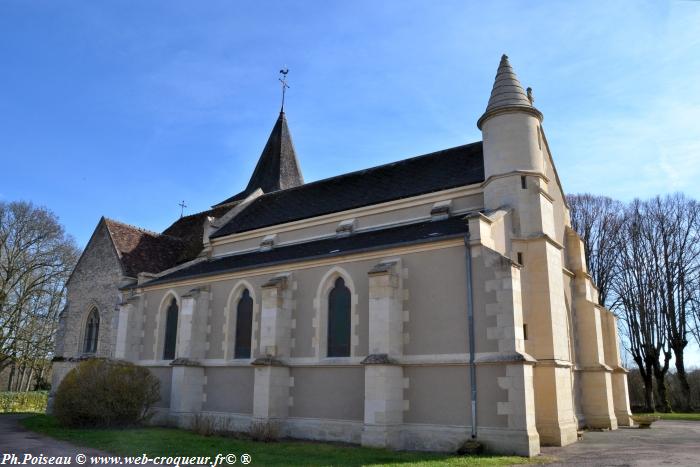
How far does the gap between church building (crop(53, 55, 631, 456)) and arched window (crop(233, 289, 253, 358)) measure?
0.07m

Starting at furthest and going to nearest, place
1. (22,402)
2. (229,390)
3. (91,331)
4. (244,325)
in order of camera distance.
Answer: (22,402) → (91,331) → (244,325) → (229,390)

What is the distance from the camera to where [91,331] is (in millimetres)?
25234

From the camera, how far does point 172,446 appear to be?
1395 cm

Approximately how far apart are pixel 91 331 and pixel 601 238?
30.8 m

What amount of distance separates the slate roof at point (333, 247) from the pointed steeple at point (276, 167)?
26.9 feet

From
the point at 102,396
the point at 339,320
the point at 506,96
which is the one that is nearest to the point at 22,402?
the point at 102,396

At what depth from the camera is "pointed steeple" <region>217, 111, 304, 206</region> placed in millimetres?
31250

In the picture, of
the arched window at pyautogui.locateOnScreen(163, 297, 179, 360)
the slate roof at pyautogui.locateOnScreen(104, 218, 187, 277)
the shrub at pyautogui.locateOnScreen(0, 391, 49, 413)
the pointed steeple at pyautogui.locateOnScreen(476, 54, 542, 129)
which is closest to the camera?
the pointed steeple at pyautogui.locateOnScreen(476, 54, 542, 129)

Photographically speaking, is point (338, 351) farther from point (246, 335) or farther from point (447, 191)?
point (447, 191)

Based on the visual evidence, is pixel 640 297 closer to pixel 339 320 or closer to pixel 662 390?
pixel 662 390

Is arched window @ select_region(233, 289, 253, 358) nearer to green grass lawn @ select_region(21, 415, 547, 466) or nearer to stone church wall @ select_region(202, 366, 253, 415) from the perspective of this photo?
stone church wall @ select_region(202, 366, 253, 415)

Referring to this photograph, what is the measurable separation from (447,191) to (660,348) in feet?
76.5

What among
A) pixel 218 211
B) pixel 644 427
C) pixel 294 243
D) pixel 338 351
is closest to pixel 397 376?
pixel 338 351

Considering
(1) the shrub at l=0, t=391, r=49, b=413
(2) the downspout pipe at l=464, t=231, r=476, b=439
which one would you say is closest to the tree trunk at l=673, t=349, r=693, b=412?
(2) the downspout pipe at l=464, t=231, r=476, b=439
